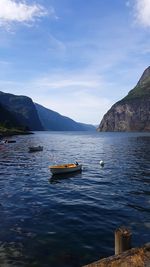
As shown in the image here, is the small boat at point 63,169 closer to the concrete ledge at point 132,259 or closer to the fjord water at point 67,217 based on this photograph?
the fjord water at point 67,217

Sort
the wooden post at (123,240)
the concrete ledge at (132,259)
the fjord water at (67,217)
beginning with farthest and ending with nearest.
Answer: the fjord water at (67,217), the wooden post at (123,240), the concrete ledge at (132,259)

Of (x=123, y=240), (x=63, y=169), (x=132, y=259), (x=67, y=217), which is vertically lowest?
(x=67, y=217)

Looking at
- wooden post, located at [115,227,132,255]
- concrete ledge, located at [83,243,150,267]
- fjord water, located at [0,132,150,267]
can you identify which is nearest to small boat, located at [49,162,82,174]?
fjord water, located at [0,132,150,267]

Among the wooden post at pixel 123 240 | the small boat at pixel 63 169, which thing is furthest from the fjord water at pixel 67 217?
the wooden post at pixel 123 240

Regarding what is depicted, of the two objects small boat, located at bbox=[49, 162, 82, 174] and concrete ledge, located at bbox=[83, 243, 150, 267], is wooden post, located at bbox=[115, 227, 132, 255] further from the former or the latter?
small boat, located at bbox=[49, 162, 82, 174]

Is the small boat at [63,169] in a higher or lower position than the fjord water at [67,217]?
higher

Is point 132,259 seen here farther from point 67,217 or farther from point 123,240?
point 67,217

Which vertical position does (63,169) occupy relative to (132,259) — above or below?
below

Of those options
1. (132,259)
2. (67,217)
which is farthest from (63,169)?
(132,259)

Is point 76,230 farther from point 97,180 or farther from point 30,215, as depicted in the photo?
point 97,180

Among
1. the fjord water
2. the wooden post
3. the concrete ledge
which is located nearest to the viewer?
the concrete ledge

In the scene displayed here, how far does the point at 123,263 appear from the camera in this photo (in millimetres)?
8898

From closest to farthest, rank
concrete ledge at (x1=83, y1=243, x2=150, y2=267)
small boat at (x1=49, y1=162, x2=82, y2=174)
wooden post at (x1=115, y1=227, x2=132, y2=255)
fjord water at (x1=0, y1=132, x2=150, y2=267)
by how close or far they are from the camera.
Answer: concrete ledge at (x1=83, y1=243, x2=150, y2=267) < wooden post at (x1=115, y1=227, x2=132, y2=255) < fjord water at (x1=0, y1=132, x2=150, y2=267) < small boat at (x1=49, y1=162, x2=82, y2=174)

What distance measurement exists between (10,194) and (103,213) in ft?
39.8
